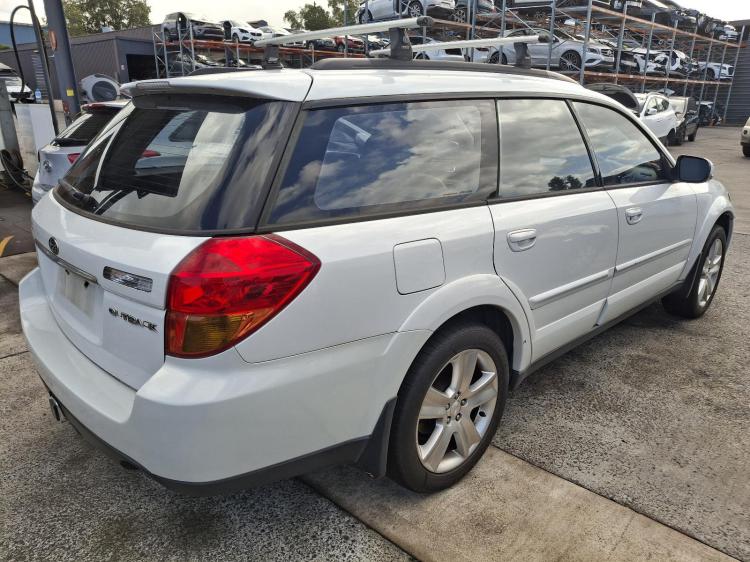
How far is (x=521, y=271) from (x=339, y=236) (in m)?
0.96

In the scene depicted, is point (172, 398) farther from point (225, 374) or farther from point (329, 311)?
point (329, 311)

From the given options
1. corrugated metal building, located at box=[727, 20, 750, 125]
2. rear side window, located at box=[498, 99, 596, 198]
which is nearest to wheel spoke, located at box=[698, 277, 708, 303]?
rear side window, located at box=[498, 99, 596, 198]

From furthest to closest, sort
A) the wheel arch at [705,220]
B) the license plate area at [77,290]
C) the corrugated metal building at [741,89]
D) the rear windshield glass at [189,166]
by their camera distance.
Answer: the corrugated metal building at [741,89]
the wheel arch at [705,220]
the license plate area at [77,290]
the rear windshield glass at [189,166]

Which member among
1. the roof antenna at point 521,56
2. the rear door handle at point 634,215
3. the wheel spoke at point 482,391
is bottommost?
the wheel spoke at point 482,391

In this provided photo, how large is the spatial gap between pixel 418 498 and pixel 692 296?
2891mm

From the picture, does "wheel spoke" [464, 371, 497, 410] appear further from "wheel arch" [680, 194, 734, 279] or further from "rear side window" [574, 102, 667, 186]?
"wheel arch" [680, 194, 734, 279]

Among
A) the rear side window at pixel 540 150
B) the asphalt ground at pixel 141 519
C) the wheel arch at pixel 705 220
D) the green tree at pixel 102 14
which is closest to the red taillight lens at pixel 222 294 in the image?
the asphalt ground at pixel 141 519

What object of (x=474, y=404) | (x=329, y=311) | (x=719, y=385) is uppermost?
(x=329, y=311)

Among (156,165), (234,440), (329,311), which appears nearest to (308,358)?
(329,311)

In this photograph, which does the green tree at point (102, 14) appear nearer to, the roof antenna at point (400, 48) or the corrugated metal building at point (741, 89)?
the corrugated metal building at point (741, 89)

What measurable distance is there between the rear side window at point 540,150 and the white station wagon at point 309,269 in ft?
0.04

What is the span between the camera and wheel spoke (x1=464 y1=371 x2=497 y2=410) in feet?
7.73

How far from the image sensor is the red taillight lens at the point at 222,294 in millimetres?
1617

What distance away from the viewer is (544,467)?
2559 mm
